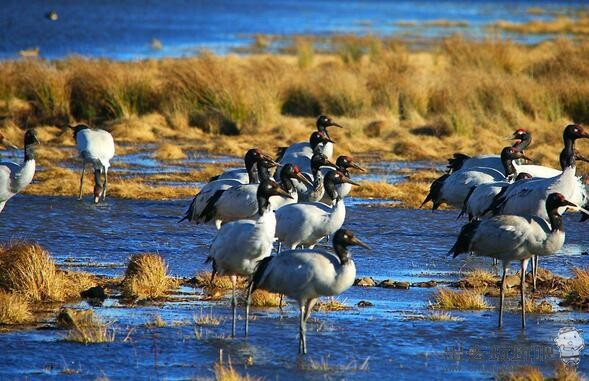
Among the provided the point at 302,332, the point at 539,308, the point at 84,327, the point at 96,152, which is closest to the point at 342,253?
the point at 302,332

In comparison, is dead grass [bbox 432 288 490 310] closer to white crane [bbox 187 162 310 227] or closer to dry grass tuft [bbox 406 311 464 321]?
dry grass tuft [bbox 406 311 464 321]

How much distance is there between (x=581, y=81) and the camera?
1077 inches

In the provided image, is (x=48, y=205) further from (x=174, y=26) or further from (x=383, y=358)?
(x=174, y=26)

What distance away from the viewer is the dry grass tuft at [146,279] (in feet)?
38.3

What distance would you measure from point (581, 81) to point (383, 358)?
62.5ft

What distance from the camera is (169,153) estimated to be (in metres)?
22.4

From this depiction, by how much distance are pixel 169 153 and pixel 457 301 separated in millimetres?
11685

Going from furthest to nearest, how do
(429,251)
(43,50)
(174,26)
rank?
1. (174,26)
2. (43,50)
3. (429,251)

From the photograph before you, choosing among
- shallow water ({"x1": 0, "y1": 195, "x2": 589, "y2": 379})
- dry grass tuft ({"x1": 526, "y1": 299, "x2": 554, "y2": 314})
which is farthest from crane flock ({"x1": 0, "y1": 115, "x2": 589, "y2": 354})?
dry grass tuft ({"x1": 526, "y1": 299, "x2": 554, "y2": 314})

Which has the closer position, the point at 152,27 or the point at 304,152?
the point at 304,152

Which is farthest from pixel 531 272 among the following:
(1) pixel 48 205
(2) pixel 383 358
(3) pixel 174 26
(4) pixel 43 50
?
(3) pixel 174 26

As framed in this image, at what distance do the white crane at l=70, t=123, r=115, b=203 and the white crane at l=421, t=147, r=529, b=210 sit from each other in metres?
5.39

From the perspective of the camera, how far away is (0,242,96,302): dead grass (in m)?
11.2

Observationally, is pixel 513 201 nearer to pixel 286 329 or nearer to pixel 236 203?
pixel 236 203
